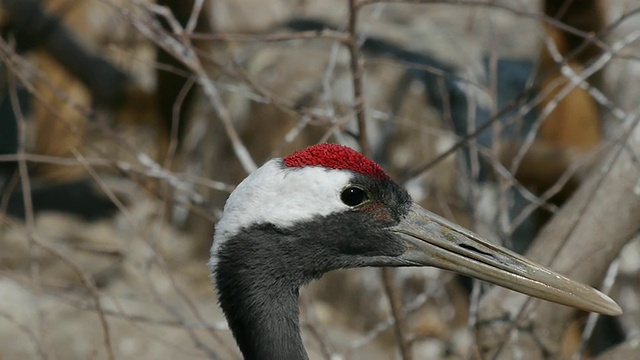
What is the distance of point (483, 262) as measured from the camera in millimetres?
3395

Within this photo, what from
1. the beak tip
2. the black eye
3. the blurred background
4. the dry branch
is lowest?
the beak tip

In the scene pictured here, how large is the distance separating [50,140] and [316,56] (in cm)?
292

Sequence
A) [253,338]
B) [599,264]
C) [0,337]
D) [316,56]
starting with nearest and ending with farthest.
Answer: [253,338], [599,264], [0,337], [316,56]

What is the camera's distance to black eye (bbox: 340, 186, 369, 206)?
3.26 metres

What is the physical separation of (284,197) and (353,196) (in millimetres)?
213

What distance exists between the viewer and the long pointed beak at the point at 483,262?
11.0 ft

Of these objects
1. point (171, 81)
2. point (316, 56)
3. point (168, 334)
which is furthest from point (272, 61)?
point (168, 334)

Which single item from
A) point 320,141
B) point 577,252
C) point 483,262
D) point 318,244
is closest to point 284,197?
point 318,244

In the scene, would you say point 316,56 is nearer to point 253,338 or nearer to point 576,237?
point 576,237

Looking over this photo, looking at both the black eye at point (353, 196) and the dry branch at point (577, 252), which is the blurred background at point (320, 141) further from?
the black eye at point (353, 196)

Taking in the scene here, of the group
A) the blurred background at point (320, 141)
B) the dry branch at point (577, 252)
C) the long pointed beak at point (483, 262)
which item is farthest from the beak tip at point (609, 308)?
the dry branch at point (577, 252)

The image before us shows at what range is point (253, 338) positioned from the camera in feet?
11.0

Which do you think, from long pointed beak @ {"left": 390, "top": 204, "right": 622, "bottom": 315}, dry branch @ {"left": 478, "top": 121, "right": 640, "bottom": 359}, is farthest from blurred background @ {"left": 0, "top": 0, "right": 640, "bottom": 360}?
long pointed beak @ {"left": 390, "top": 204, "right": 622, "bottom": 315}

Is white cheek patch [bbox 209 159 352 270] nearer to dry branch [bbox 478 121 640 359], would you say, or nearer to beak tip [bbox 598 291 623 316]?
beak tip [bbox 598 291 623 316]
